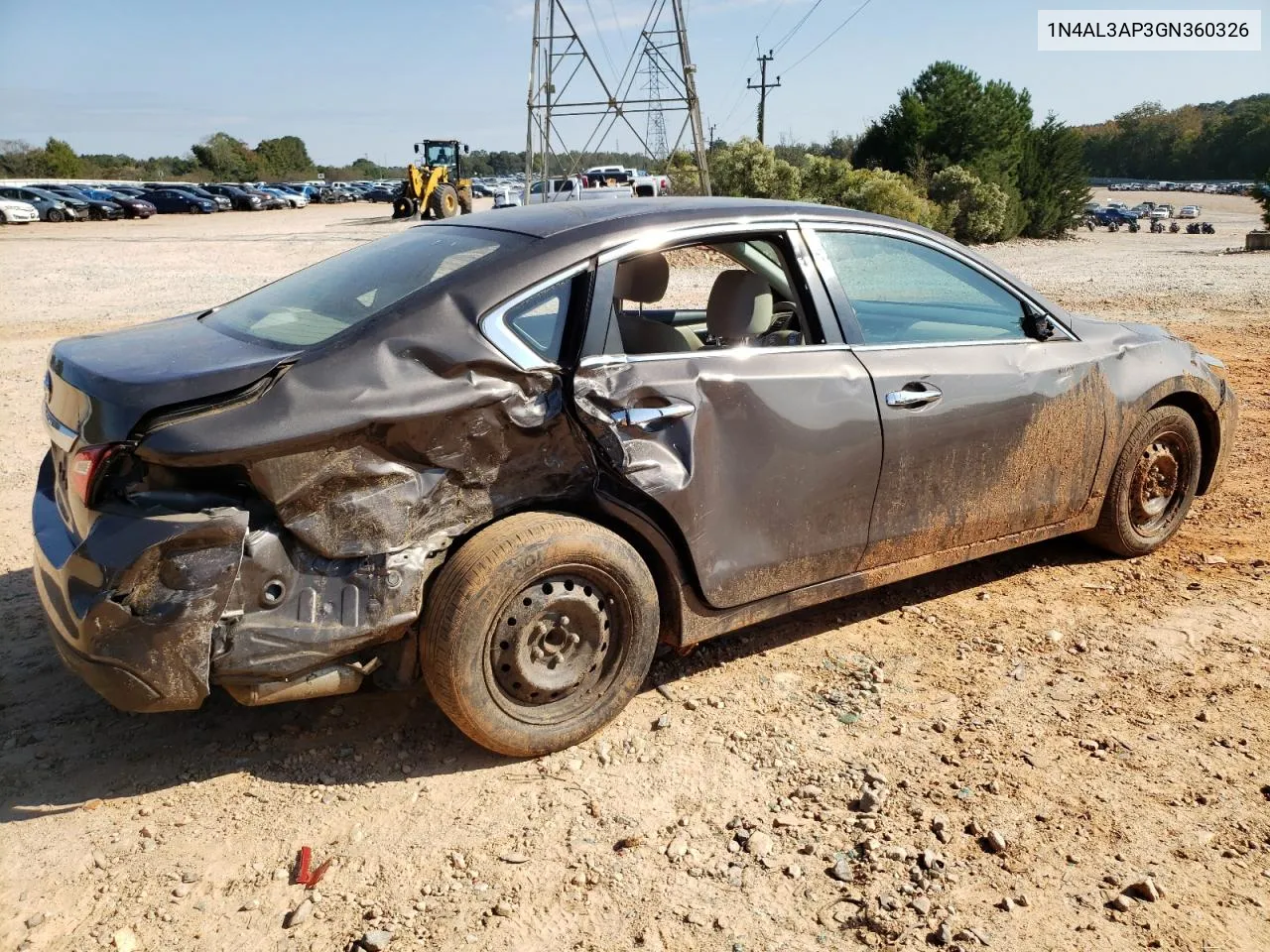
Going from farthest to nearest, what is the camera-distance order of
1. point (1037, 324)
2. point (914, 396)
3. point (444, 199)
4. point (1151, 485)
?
point (444, 199)
point (1151, 485)
point (1037, 324)
point (914, 396)

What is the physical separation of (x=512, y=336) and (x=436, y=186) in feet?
118

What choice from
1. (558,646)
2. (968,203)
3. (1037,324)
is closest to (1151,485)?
(1037,324)

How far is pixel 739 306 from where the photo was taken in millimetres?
3920

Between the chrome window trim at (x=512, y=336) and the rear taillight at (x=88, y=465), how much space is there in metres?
1.11

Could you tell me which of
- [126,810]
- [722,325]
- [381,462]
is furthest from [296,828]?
[722,325]

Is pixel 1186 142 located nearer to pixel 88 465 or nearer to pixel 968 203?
pixel 968 203

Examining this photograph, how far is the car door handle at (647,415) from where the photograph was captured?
3.19 meters

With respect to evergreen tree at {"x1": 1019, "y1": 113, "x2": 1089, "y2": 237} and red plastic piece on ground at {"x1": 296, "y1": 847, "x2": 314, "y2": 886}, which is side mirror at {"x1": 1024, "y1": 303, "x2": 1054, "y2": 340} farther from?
evergreen tree at {"x1": 1019, "y1": 113, "x2": 1089, "y2": 237}

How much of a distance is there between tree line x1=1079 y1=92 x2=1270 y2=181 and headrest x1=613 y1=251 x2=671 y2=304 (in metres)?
124

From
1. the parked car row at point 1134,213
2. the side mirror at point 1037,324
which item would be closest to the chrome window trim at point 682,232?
the side mirror at point 1037,324

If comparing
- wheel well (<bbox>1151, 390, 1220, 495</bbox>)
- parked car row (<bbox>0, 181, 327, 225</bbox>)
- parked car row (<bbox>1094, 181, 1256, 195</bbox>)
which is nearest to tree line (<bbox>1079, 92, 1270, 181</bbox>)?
parked car row (<bbox>1094, 181, 1256, 195</bbox>)

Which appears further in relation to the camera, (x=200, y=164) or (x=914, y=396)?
(x=200, y=164)

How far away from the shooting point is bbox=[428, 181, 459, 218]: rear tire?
36.2 m

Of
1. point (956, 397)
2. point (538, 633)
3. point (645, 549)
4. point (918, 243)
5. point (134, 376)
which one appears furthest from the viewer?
point (918, 243)
